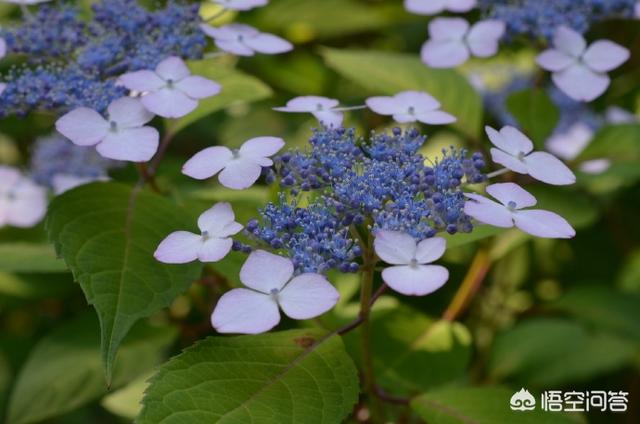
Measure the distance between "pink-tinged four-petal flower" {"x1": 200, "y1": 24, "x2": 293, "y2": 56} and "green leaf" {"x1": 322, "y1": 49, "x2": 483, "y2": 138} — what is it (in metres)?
0.30

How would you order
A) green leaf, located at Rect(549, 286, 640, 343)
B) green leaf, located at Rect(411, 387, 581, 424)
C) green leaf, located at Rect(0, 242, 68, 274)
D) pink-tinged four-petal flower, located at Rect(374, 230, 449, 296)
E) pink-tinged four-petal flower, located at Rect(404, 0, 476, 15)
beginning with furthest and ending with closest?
green leaf, located at Rect(549, 286, 640, 343), pink-tinged four-petal flower, located at Rect(404, 0, 476, 15), green leaf, located at Rect(0, 242, 68, 274), green leaf, located at Rect(411, 387, 581, 424), pink-tinged four-petal flower, located at Rect(374, 230, 449, 296)

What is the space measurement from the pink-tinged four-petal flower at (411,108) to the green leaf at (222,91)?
0.35 metres

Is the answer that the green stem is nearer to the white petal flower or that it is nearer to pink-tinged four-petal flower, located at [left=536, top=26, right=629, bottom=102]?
pink-tinged four-petal flower, located at [left=536, top=26, right=629, bottom=102]

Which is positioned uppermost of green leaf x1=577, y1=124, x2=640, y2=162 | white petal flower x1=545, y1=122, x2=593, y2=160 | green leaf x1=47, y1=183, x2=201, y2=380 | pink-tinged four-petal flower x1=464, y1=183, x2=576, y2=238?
pink-tinged four-petal flower x1=464, y1=183, x2=576, y2=238

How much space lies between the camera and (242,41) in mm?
1768

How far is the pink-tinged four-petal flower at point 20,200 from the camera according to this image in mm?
2051

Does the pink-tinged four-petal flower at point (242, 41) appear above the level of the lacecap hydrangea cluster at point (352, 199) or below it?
below

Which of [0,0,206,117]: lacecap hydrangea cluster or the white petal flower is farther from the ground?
[0,0,206,117]: lacecap hydrangea cluster

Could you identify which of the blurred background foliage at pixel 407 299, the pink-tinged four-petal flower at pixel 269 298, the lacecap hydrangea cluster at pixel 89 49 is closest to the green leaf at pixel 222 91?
the blurred background foliage at pixel 407 299

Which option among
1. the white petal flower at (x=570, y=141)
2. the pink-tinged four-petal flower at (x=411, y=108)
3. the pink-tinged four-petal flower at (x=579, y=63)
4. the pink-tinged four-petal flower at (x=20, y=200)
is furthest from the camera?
the white petal flower at (x=570, y=141)

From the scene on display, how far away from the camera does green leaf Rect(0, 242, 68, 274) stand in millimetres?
1667

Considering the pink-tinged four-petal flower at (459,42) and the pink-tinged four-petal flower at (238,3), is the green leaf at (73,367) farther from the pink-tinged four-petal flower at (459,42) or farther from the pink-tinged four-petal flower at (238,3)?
the pink-tinged four-petal flower at (459,42)

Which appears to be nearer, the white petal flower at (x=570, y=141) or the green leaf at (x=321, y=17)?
the white petal flower at (x=570, y=141)

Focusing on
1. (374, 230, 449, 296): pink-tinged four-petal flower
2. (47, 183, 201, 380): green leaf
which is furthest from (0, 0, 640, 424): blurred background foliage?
(374, 230, 449, 296): pink-tinged four-petal flower
